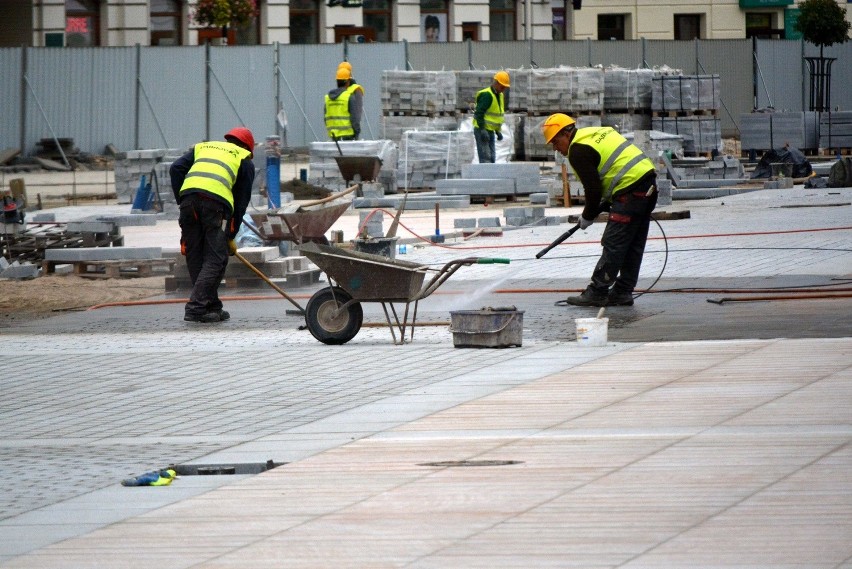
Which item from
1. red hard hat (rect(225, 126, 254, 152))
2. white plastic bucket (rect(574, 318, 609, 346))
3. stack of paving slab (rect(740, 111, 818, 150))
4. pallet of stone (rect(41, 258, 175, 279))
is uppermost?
stack of paving slab (rect(740, 111, 818, 150))

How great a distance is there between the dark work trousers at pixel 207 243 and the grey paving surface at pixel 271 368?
252 millimetres

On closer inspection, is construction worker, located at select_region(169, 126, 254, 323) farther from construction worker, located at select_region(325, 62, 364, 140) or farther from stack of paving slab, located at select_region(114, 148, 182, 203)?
construction worker, located at select_region(325, 62, 364, 140)

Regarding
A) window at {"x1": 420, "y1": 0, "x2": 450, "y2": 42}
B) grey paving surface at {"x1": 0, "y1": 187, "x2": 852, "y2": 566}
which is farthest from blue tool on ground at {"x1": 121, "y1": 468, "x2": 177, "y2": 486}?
window at {"x1": 420, "y1": 0, "x2": 450, "y2": 42}

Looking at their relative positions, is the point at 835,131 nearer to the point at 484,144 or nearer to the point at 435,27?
the point at 484,144

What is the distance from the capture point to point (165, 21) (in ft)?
136

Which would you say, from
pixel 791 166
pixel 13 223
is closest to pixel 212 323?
pixel 13 223

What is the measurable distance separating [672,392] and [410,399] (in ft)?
4.72

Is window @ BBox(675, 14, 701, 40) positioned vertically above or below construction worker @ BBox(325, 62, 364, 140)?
above

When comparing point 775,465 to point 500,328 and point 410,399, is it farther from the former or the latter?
point 500,328

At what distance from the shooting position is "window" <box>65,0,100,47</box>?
1577 inches

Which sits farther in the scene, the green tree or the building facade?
the green tree

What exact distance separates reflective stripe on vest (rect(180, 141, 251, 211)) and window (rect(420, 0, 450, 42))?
105 feet

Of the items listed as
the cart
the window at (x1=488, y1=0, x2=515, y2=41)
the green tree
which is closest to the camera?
the cart

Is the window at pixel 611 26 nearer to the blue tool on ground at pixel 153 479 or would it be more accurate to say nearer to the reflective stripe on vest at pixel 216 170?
the reflective stripe on vest at pixel 216 170
